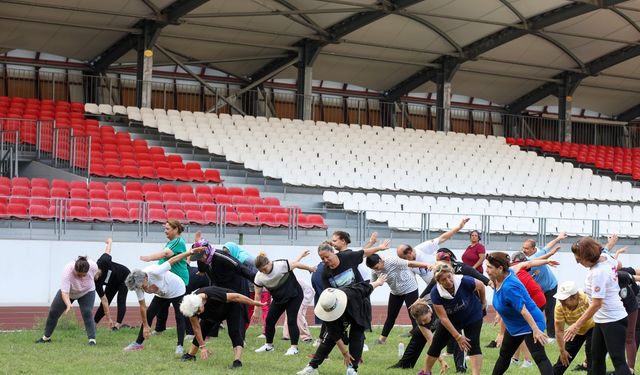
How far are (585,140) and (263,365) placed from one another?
112 ft

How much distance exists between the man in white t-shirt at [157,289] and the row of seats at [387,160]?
1389 cm

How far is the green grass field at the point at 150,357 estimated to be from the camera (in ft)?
38.8

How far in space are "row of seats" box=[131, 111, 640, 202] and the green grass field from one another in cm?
1341

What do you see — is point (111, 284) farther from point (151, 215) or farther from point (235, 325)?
point (151, 215)

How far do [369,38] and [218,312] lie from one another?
79.3ft

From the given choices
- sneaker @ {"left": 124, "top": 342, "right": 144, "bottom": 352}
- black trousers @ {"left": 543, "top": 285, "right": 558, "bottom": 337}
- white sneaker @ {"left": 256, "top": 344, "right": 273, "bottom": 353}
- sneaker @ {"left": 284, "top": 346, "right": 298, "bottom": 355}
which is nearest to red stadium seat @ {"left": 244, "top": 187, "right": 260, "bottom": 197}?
black trousers @ {"left": 543, "top": 285, "right": 558, "bottom": 337}

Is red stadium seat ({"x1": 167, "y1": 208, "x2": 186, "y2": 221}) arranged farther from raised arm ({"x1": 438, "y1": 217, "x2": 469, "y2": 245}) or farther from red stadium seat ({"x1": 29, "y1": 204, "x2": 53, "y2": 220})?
raised arm ({"x1": 438, "y1": 217, "x2": 469, "y2": 245})

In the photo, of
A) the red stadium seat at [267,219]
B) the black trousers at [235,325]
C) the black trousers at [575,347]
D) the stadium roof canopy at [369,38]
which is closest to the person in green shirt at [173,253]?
the black trousers at [235,325]

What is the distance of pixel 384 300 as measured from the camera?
21922 millimetres

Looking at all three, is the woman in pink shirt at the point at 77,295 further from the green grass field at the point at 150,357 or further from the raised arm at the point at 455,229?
the raised arm at the point at 455,229

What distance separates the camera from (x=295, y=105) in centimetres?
4122

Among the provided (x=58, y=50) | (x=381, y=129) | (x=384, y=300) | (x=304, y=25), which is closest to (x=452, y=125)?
(x=381, y=129)

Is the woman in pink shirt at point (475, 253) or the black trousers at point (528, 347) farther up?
the woman in pink shirt at point (475, 253)

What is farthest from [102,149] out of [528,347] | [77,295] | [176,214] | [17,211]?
[528,347]
